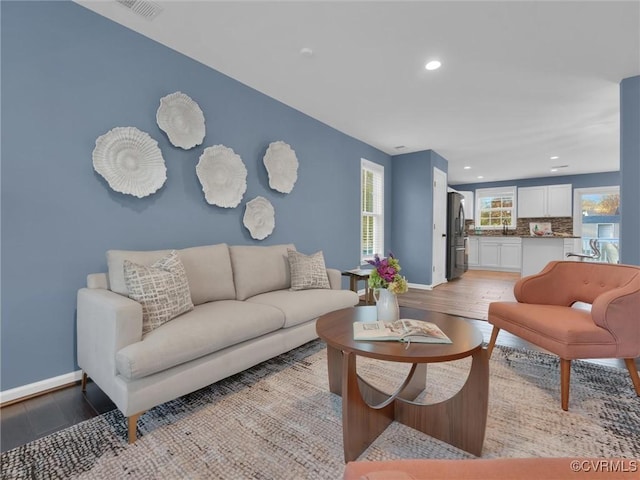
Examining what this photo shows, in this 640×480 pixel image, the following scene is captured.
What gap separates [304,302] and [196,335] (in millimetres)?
967

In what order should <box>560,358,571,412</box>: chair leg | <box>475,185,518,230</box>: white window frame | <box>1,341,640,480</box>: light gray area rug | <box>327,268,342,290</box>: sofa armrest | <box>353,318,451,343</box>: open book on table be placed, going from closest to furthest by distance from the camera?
<box>1,341,640,480</box>: light gray area rug → <box>353,318,451,343</box>: open book on table → <box>560,358,571,412</box>: chair leg → <box>327,268,342,290</box>: sofa armrest → <box>475,185,518,230</box>: white window frame

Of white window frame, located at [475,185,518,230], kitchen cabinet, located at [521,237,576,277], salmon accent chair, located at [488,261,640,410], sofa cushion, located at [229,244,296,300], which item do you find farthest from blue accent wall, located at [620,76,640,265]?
white window frame, located at [475,185,518,230]

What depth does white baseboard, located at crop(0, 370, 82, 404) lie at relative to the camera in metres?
1.76

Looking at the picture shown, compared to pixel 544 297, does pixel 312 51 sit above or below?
above

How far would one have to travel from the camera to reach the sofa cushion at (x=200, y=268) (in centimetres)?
191

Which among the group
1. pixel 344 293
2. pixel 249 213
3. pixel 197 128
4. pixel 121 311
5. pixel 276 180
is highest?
pixel 197 128

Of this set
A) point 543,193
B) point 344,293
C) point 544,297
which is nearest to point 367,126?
point 344,293

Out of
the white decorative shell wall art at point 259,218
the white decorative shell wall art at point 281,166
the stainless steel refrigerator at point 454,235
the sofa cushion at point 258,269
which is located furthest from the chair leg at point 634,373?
the stainless steel refrigerator at point 454,235

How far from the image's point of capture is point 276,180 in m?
3.37

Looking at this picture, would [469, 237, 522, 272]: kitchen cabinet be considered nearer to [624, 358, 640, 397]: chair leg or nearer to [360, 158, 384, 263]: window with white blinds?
[360, 158, 384, 263]: window with white blinds

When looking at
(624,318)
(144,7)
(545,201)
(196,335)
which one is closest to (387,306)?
(196,335)

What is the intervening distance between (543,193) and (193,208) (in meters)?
8.72

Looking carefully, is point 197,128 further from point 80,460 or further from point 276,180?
point 80,460

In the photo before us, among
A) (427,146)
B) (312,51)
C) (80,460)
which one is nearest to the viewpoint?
(80,460)
